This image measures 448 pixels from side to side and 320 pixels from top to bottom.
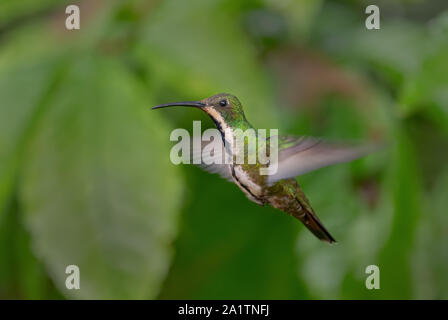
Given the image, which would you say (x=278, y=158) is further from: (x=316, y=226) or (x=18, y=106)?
(x=18, y=106)

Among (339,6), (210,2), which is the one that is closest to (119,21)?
(210,2)

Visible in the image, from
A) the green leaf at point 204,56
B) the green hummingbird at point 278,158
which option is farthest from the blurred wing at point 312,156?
the green leaf at point 204,56

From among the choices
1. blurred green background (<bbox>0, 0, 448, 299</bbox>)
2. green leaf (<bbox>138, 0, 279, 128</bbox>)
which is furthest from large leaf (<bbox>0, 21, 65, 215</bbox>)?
green leaf (<bbox>138, 0, 279, 128</bbox>)

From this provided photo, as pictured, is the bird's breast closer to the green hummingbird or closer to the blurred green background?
the green hummingbird

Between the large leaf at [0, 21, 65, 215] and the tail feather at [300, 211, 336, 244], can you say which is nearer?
the tail feather at [300, 211, 336, 244]

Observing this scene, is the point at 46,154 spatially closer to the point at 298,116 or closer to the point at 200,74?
the point at 200,74
